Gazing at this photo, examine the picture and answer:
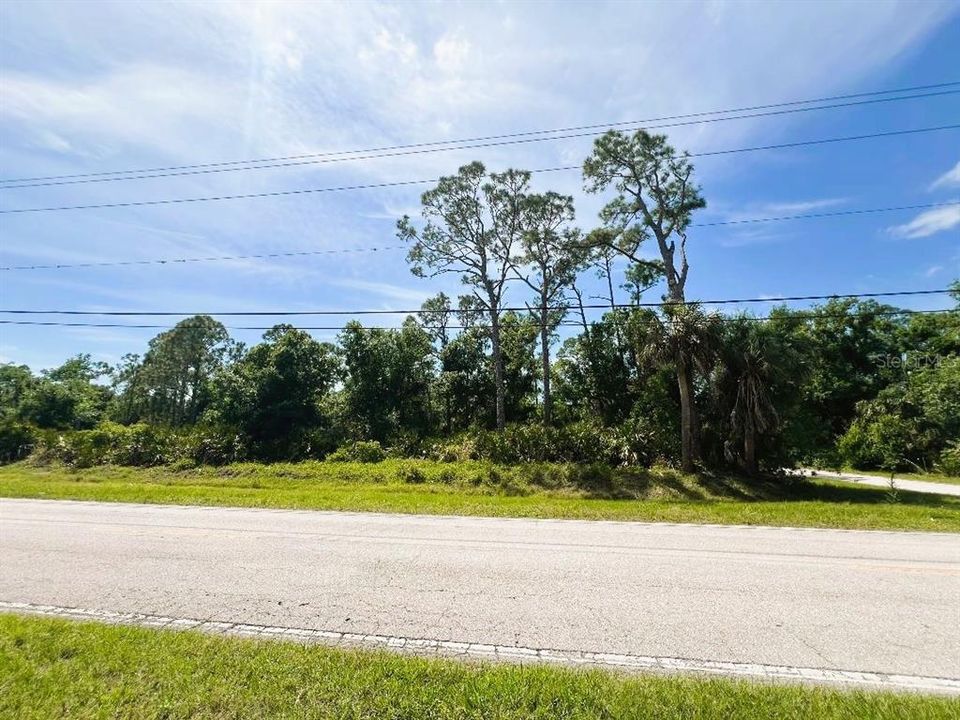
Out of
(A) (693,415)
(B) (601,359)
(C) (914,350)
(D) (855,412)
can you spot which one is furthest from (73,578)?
(C) (914,350)

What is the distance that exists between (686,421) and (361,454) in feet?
50.0

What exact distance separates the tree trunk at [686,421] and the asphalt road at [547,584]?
9.89m

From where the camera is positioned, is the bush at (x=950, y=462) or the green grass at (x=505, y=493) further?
the bush at (x=950, y=462)

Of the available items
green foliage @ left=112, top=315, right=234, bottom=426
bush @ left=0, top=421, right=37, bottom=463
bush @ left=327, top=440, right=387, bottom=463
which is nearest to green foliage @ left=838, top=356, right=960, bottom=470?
bush @ left=327, top=440, right=387, bottom=463

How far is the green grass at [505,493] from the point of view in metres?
13.0

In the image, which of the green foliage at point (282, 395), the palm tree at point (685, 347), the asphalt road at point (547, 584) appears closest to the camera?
the asphalt road at point (547, 584)

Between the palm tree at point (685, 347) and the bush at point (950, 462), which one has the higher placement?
the palm tree at point (685, 347)

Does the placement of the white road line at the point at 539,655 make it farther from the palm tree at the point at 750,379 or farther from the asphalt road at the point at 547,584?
the palm tree at the point at 750,379

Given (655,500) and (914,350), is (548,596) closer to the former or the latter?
(655,500)

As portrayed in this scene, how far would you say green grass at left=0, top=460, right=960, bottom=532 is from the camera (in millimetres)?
12992

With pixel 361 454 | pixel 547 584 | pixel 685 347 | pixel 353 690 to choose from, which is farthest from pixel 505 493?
pixel 353 690

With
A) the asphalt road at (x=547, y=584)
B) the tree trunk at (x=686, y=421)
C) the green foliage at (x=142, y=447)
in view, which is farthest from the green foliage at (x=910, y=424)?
the green foliage at (x=142, y=447)

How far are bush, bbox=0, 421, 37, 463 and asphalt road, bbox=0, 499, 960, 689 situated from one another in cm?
2610

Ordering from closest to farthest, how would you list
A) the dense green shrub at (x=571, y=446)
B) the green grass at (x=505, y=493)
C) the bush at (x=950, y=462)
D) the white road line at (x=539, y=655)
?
the white road line at (x=539, y=655)
the green grass at (x=505, y=493)
the dense green shrub at (x=571, y=446)
the bush at (x=950, y=462)
